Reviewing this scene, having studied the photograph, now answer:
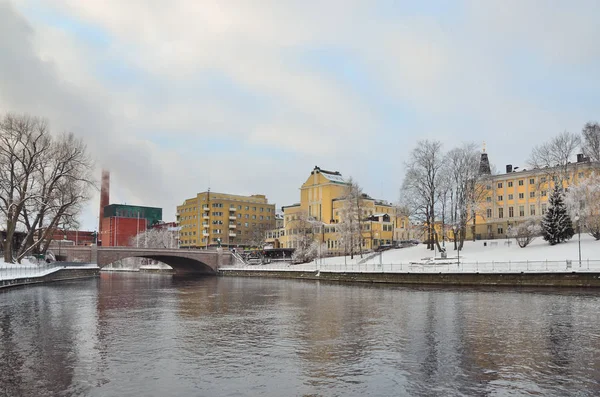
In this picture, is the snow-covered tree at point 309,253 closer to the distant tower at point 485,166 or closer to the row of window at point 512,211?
the row of window at point 512,211

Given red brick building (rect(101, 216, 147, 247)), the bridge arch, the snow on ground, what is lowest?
the bridge arch

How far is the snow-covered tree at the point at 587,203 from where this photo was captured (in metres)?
62.2

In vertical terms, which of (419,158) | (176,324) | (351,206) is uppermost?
(419,158)

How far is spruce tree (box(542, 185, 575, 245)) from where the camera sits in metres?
66.6

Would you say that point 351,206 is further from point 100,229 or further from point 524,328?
point 100,229

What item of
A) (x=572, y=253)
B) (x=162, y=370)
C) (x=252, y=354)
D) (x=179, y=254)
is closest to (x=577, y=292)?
(x=572, y=253)

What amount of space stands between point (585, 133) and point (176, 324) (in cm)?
6701

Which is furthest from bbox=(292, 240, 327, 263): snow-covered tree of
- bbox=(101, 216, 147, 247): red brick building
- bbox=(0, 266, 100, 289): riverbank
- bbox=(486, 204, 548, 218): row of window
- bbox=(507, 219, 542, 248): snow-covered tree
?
bbox=(101, 216, 147, 247): red brick building

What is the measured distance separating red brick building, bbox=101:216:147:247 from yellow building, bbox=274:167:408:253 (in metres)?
62.4

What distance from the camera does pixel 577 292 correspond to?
1752 inches

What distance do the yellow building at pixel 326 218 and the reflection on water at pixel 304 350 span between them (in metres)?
73.9

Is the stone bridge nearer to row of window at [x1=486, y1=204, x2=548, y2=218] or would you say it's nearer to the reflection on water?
row of window at [x1=486, y1=204, x2=548, y2=218]

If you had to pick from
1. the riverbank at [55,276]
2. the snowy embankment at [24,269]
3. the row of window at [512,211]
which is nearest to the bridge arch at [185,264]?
the riverbank at [55,276]

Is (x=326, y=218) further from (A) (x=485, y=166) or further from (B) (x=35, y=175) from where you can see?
(B) (x=35, y=175)
